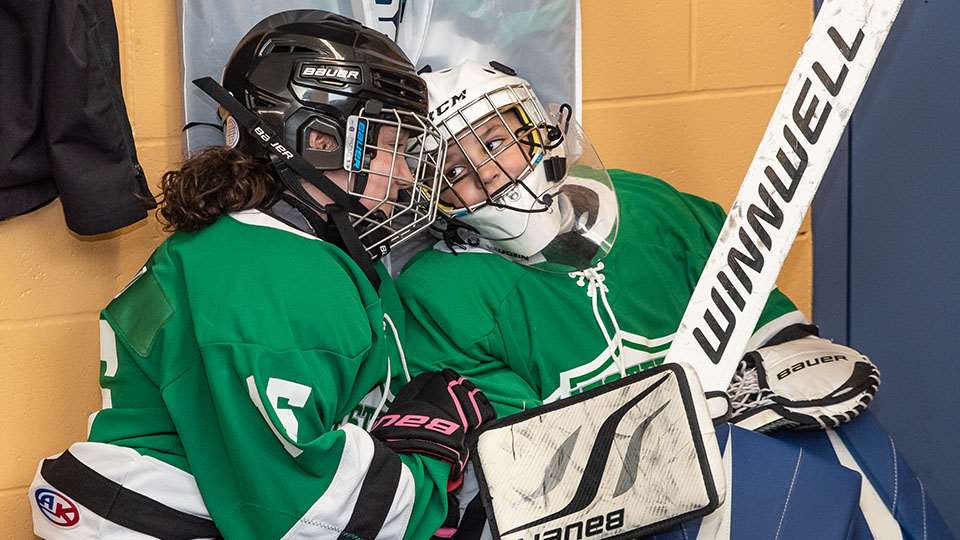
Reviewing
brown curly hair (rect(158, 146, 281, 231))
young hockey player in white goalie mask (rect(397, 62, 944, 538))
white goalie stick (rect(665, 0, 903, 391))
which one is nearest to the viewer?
Result: brown curly hair (rect(158, 146, 281, 231))

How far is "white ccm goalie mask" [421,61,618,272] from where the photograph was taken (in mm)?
1992

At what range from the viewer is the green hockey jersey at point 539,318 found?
6.44 ft

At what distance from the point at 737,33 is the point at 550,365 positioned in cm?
97

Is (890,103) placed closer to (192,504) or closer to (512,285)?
(512,285)

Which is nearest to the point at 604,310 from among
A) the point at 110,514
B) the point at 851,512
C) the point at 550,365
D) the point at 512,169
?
the point at 550,365

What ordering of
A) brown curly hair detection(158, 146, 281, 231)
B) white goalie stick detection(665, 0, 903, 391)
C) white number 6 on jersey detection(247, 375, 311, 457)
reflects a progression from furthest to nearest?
white goalie stick detection(665, 0, 903, 391) < brown curly hair detection(158, 146, 281, 231) < white number 6 on jersey detection(247, 375, 311, 457)

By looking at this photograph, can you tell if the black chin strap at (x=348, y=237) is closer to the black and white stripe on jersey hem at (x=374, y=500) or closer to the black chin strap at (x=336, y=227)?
the black chin strap at (x=336, y=227)

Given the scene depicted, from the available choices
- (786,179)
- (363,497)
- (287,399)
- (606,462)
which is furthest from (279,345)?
(786,179)

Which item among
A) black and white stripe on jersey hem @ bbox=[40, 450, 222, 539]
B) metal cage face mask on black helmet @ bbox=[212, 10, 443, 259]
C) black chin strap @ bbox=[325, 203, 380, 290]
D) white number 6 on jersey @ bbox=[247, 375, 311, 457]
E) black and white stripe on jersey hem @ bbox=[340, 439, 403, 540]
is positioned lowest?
black and white stripe on jersey hem @ bbox=[40, 450, 222, 539]

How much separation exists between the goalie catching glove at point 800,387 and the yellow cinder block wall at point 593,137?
23.5 inches

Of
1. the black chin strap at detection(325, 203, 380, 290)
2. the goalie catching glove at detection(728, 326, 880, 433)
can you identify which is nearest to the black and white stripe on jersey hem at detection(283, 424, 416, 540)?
the black chin strap at detection(325, 203, 380, 290)

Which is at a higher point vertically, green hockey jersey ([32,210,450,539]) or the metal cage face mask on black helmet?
the metal cage face mask on black helmet

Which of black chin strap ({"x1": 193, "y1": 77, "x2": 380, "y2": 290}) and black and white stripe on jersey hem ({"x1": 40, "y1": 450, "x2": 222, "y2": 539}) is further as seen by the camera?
black chin strap ({"x1": 193, "y1": 77, "x2": 380, "y2": 290})

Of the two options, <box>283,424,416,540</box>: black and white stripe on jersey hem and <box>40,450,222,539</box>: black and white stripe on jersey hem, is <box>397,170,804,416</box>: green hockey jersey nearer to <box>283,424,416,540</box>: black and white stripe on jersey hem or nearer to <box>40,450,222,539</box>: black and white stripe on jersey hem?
<box>283,424,416,540</box>: black and white stripe on jersey hem
